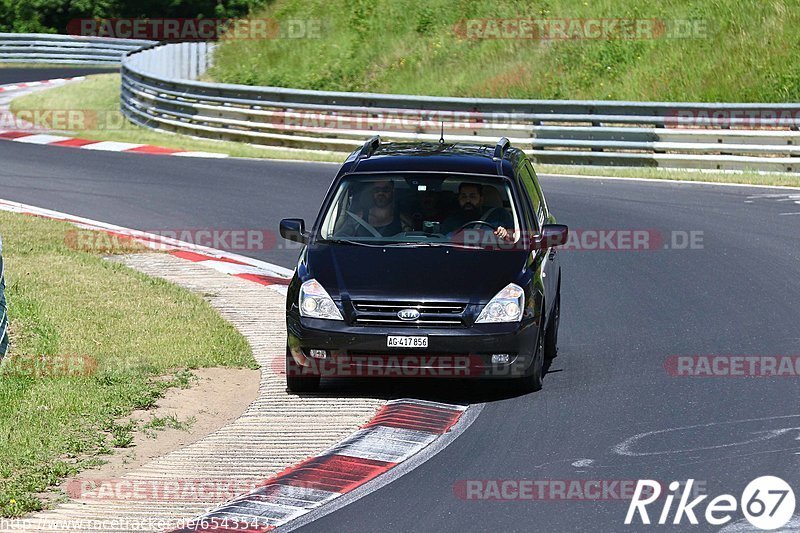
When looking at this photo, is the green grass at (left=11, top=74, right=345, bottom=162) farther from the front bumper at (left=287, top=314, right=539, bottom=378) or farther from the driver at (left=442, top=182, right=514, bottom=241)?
the front bumper at (left=287, top=314, right=539, bottom=378)

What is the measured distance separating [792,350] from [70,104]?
28.0m

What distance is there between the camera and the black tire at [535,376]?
10148 millimetres

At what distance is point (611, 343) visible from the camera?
11.9 m

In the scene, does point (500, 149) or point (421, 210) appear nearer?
point (421, 210)

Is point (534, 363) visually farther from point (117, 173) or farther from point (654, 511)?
point (117, 173)

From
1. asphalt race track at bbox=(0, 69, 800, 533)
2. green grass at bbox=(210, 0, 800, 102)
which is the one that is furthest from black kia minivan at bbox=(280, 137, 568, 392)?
green grass at bbox=(210, 0, 800, 102)

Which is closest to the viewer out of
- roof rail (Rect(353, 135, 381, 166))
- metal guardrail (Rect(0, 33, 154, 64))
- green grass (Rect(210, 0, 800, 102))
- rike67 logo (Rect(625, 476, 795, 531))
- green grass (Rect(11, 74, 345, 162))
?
rike67 logo (Rect(625, 476, 795, 531))

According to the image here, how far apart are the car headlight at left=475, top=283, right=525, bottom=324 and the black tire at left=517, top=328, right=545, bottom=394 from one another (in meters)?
0.36

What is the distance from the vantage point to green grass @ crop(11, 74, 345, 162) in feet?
87.8

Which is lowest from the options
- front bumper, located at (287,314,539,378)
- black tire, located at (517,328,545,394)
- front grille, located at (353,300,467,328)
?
black tire, located at (517,328,545,394)

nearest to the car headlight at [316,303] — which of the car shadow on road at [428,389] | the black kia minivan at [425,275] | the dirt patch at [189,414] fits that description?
the black kia minivan at [425,275]

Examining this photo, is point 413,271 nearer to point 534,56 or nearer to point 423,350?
point 423,350

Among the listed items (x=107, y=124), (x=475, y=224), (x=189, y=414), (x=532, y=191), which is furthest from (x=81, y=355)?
(x=107, y=124)

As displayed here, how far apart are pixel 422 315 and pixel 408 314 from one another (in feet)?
0.33
